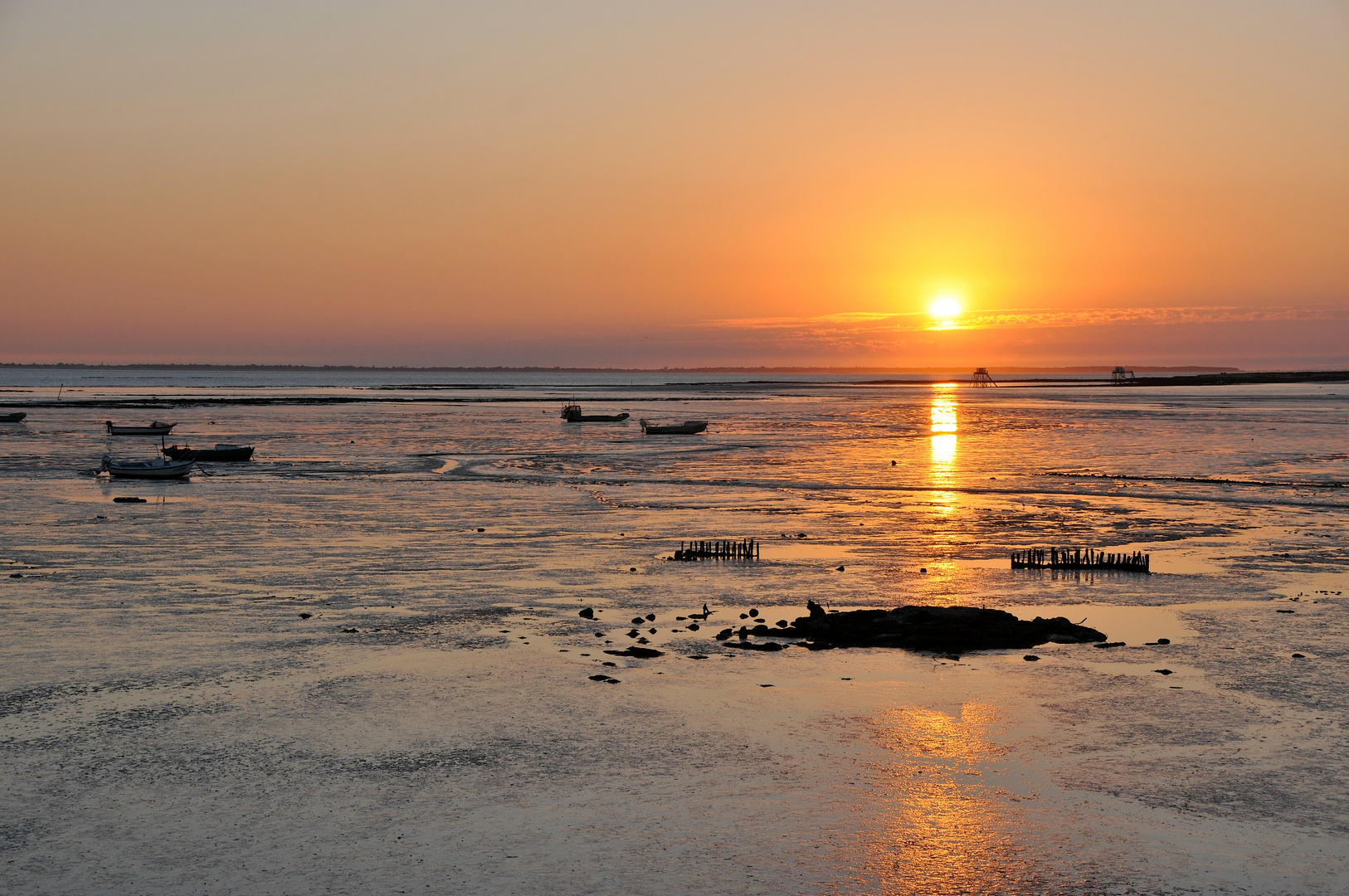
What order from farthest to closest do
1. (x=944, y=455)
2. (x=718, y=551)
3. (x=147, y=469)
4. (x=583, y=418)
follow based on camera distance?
(x=583, y=418) < (x=944, y=455) < (x=147, y=469) < (x=718, y=551)

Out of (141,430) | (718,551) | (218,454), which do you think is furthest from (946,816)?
(141,430)

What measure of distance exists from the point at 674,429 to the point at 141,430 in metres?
38.2

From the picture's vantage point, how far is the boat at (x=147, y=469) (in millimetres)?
46969

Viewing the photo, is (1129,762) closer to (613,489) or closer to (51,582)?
(51,582)

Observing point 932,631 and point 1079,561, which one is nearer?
point 932,631

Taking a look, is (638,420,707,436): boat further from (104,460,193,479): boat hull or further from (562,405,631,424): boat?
(104,460,193,479): boat hull

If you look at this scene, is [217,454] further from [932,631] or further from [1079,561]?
[932,631]

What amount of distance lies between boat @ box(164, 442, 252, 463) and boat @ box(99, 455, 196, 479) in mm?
6065

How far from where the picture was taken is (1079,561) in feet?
86.9

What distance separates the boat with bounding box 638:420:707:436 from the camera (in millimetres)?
81000

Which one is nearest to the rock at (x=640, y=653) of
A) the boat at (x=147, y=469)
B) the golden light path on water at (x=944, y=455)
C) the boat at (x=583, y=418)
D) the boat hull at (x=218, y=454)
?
the golden light path on water at (x=944, y=455)

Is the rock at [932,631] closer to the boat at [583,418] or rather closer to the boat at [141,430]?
the boat at [141,430]

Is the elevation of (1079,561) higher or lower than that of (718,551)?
lower

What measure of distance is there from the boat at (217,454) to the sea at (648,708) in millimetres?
19563
